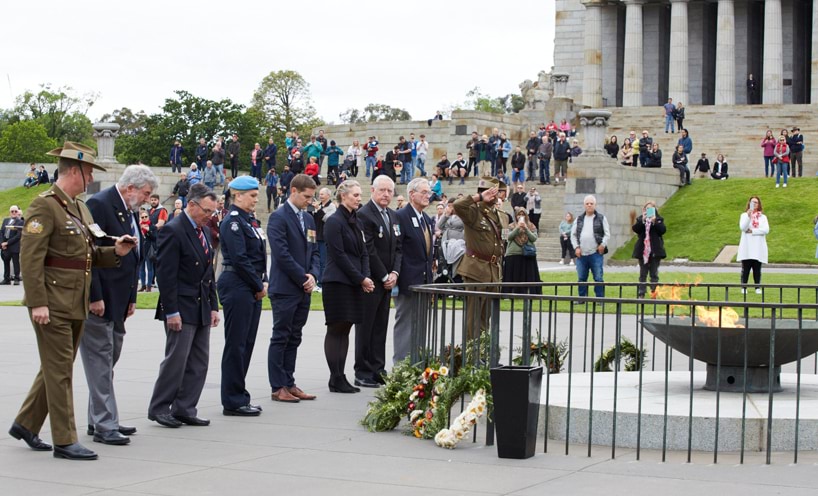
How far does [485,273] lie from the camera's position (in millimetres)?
13719

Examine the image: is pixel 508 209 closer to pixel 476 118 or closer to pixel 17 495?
pixel 476 118

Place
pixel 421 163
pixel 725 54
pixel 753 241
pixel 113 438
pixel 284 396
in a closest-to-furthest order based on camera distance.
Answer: pixel 113 438 < pixel 284 396 < pixel 753 241 < pixel 421 163 < pixel 725 54

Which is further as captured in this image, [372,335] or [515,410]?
[372,335]

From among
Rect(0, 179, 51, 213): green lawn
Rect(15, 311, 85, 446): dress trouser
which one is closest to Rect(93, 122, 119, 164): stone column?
Rect(0, 179, 51, 213): green lawn

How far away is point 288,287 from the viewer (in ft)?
37.9

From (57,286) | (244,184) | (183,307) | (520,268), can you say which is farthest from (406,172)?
(57,286)

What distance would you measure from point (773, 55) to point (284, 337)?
5630cm

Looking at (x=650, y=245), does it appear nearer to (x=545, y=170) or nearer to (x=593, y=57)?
(x=545, y=170)

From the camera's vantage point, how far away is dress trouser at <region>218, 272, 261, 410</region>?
34.9 ft

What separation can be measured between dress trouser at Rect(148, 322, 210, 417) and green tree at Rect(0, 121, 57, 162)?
281 feet

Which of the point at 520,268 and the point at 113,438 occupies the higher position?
the point at 520,268

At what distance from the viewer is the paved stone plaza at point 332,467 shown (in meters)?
7.67

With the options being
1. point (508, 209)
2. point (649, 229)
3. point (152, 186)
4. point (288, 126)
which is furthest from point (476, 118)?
point (152, 186)

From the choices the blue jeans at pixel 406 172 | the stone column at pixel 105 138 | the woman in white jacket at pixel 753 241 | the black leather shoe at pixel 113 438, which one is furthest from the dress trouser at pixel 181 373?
the stone column at pixel 105 138
